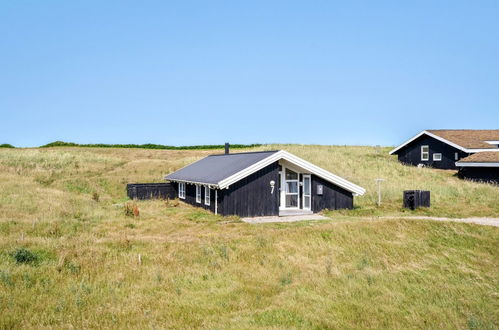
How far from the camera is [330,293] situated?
11.4 m

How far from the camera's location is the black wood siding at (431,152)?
1786 inches

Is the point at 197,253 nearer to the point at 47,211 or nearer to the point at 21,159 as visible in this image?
the point at 47,211

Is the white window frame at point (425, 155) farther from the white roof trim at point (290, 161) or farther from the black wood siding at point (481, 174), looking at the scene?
the white roof trim at point (290, 161)

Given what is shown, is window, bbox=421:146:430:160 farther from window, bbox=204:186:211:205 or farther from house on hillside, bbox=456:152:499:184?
window, bbox=204:186:211:205

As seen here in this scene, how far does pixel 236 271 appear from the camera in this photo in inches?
521

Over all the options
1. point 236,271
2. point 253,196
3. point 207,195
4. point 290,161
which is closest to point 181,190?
point 207,195

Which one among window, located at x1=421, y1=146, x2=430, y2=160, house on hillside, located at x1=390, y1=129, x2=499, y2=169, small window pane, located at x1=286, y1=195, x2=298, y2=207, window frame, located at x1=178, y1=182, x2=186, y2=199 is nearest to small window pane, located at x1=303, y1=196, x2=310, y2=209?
small window pane, located at x1=286, y1=195, x2=298, y2=207

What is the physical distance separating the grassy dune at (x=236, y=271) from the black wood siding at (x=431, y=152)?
71.6 feet

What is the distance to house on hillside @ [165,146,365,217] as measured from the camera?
76.7ft

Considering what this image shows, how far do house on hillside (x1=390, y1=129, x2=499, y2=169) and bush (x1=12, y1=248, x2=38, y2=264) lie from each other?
139 feet

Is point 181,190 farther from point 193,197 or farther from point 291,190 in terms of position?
point 291,190

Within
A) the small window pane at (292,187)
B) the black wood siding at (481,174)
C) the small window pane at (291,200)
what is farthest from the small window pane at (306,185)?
the black wood siding at (481,174)

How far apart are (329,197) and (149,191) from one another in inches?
646

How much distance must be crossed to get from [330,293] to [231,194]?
497 inches
